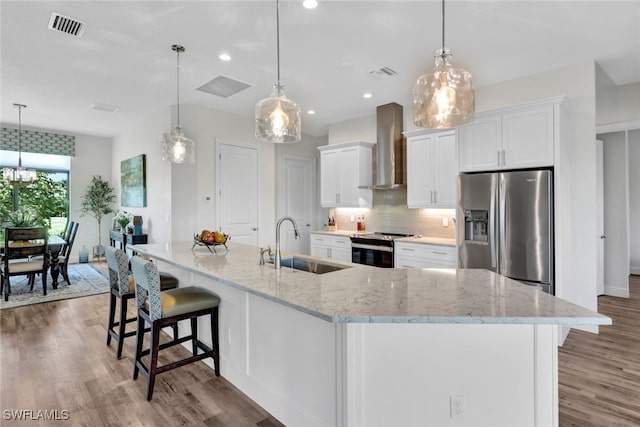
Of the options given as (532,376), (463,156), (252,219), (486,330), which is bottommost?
(532,376)

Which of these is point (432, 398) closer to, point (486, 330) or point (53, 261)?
point (486, 330)

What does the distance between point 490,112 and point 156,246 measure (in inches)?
148

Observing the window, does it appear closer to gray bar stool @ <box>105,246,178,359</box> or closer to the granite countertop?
gray bar stool @ <box>105,246,178,359</box>

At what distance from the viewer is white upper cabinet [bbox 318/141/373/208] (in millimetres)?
5344

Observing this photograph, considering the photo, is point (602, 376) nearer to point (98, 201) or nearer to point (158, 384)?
A: point (158, 384)

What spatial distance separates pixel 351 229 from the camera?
5996mm

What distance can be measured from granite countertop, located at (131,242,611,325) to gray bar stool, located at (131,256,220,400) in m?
0.24

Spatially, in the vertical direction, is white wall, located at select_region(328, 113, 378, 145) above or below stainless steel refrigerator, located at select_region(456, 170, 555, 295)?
above

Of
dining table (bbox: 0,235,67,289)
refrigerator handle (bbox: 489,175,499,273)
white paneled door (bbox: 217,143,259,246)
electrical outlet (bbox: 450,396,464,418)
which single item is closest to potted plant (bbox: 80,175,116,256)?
dining table (bbox: 0,235,67,289)

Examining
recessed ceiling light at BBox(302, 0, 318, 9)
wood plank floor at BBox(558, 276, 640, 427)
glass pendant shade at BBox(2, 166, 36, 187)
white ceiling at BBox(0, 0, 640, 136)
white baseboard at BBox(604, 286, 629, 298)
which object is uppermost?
white ceiling at BBox(0, 0, 640, 136)

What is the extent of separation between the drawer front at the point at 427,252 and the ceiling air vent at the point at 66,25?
3956 mm

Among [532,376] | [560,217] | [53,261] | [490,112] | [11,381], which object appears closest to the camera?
[532,376]

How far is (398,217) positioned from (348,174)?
1.04 metres

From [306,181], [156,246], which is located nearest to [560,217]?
[156,246]
